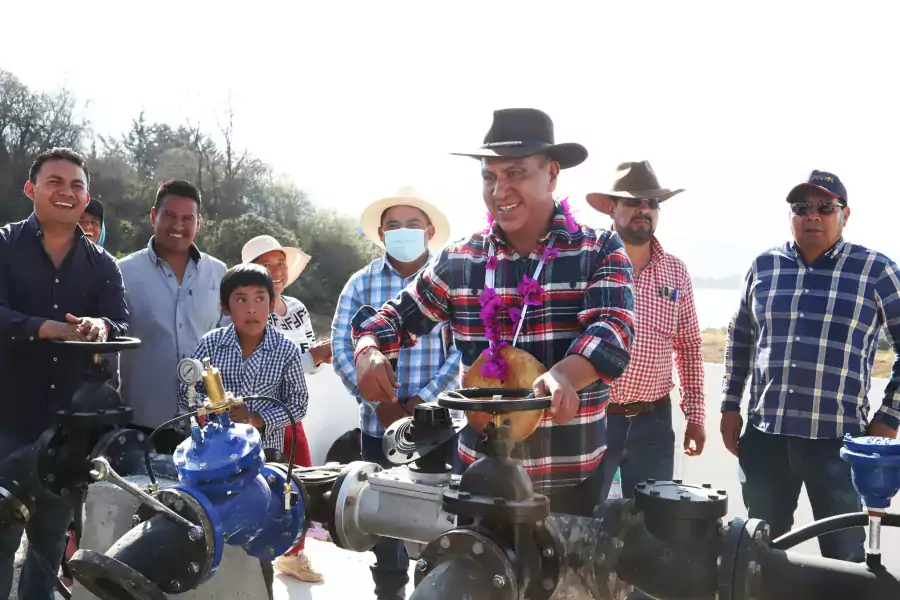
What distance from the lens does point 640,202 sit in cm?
383

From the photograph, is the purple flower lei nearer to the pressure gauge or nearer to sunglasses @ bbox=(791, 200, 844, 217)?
the pressure gauge

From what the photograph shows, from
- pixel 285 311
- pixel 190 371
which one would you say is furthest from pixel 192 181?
pixel 190 371

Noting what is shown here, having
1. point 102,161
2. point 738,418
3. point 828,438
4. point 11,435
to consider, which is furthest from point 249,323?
point 102,161

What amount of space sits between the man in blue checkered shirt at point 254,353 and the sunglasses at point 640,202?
181 cm

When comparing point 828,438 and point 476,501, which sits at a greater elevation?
point 476,501

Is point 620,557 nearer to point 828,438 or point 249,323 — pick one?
point 828,438

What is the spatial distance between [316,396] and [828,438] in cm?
379

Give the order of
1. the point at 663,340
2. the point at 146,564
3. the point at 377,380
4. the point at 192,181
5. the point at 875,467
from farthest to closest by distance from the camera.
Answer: the point at 192,181
the point at 663,340
the point at 377,380
the point at 146,564
the point at 875,467

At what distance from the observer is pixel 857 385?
125 inches

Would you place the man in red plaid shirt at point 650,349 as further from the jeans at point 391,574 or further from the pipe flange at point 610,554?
the pipe flange at point 610,554

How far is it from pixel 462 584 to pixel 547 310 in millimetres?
878

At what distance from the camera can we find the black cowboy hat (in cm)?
200

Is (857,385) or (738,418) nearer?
(857,385)

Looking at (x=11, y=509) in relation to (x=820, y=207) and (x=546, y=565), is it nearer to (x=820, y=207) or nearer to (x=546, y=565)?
(x=546, y=565)
